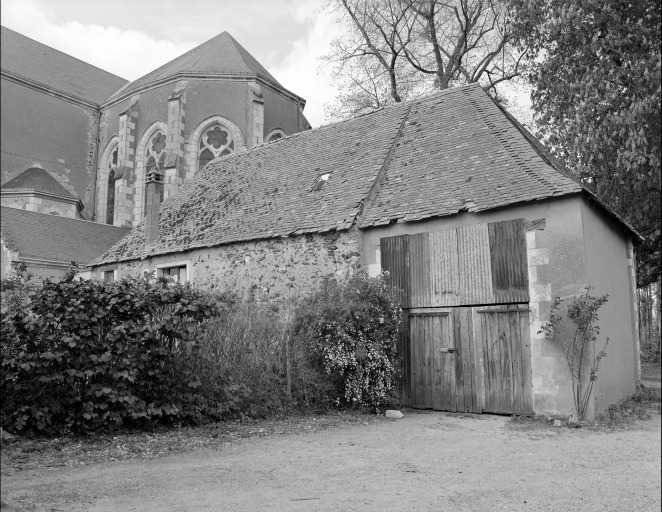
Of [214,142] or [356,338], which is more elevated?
Answer: [214,142]

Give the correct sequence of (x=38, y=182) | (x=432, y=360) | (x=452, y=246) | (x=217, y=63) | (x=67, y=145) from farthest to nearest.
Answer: (x=67, y=145)
(x=217, y=63)
(x=38, y=182)
(x=432, y=360)
(x=452, y=246)

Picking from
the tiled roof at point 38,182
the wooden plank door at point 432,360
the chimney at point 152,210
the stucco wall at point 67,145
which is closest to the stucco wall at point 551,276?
the wooden plank door at point 432,360

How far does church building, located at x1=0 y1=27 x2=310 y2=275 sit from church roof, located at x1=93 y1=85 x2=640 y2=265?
892cm

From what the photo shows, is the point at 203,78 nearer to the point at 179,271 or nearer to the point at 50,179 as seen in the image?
the point at 50,179

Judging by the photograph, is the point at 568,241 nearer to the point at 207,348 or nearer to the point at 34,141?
the point at 207,348

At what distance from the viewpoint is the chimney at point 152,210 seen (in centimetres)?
1775

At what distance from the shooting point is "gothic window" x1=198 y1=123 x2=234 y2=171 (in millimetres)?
27688

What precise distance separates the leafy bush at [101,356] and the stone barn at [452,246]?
413 cm

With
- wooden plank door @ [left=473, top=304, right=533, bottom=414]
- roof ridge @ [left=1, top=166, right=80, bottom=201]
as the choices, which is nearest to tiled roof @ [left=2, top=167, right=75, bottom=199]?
roof ridge @ [left=1, top=166, right=80, bottom=201]

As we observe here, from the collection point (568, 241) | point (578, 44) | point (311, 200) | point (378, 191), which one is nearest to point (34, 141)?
point (311, 200)

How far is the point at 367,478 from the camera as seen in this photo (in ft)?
19.1

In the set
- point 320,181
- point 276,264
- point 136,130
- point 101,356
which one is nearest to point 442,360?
point 276,264

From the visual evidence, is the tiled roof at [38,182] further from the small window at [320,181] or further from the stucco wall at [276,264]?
the small window at [320,181]

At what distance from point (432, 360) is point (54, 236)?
60.1ft
